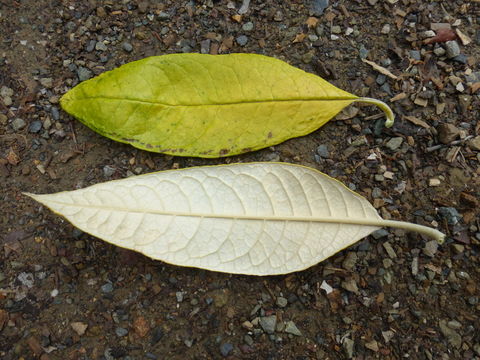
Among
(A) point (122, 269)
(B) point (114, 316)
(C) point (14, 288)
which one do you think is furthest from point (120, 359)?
(C) point (14, 288)

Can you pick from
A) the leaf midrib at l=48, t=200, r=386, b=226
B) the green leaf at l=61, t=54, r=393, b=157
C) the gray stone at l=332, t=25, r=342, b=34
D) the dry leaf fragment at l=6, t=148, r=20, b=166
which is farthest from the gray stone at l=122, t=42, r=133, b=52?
the gray stone at l=332, t=25, r=342, b=34

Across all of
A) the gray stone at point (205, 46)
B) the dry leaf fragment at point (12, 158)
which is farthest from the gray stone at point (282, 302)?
the dry leaf fragment at point (12, 158)

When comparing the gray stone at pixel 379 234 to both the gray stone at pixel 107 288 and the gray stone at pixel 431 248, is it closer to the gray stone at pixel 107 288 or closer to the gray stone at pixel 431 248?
the gray stone at pixel 431 248

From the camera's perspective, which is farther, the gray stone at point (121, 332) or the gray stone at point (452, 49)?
the gray stone at point (452, 49)

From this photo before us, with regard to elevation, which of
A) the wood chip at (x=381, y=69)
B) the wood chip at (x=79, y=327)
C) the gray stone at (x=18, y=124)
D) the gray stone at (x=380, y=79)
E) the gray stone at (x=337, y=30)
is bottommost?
the wood chip at (x=79, y=327)

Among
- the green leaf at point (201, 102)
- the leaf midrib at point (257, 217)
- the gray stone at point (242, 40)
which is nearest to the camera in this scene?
the leaf midrib at point (257, 217)

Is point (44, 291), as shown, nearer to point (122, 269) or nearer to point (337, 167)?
point (122, 269)
